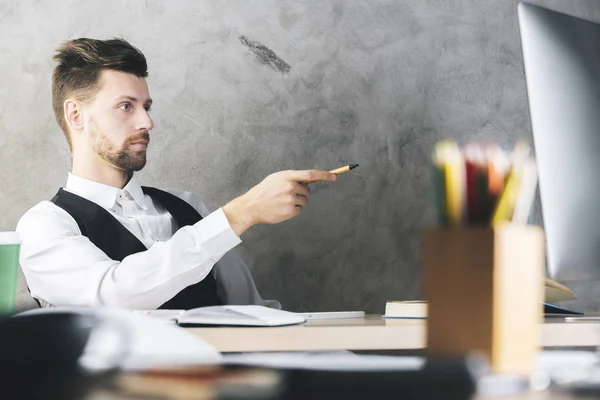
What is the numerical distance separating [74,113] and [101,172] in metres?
0.18

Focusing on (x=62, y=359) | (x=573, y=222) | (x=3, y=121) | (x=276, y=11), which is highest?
(x=276, y=11)

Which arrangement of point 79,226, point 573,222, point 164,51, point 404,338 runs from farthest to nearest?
point 164,51 < point 79,226 < point 404,338 < point 573,222

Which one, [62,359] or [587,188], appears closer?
[62,359]

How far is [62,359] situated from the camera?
452 mm

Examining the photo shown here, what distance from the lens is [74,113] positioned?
2166mm

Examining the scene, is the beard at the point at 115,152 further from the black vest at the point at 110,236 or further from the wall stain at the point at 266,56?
the wall stain at the point at 266,56

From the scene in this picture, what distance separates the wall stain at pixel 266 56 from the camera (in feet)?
7.78

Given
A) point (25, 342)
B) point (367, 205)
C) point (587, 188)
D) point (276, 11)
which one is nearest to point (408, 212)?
point (367, 205)

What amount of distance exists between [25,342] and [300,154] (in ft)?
6.39

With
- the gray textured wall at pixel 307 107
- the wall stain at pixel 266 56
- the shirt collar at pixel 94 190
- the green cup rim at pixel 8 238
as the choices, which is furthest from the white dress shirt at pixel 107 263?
the wall stain at pixel 266 56

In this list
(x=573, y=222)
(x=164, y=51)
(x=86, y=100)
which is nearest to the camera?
(x=573, y=222)

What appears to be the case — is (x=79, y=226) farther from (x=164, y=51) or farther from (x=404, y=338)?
(x=404, y=338)

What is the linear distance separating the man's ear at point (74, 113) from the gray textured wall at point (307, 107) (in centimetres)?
10

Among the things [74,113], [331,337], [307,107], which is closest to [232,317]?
[331,337]
